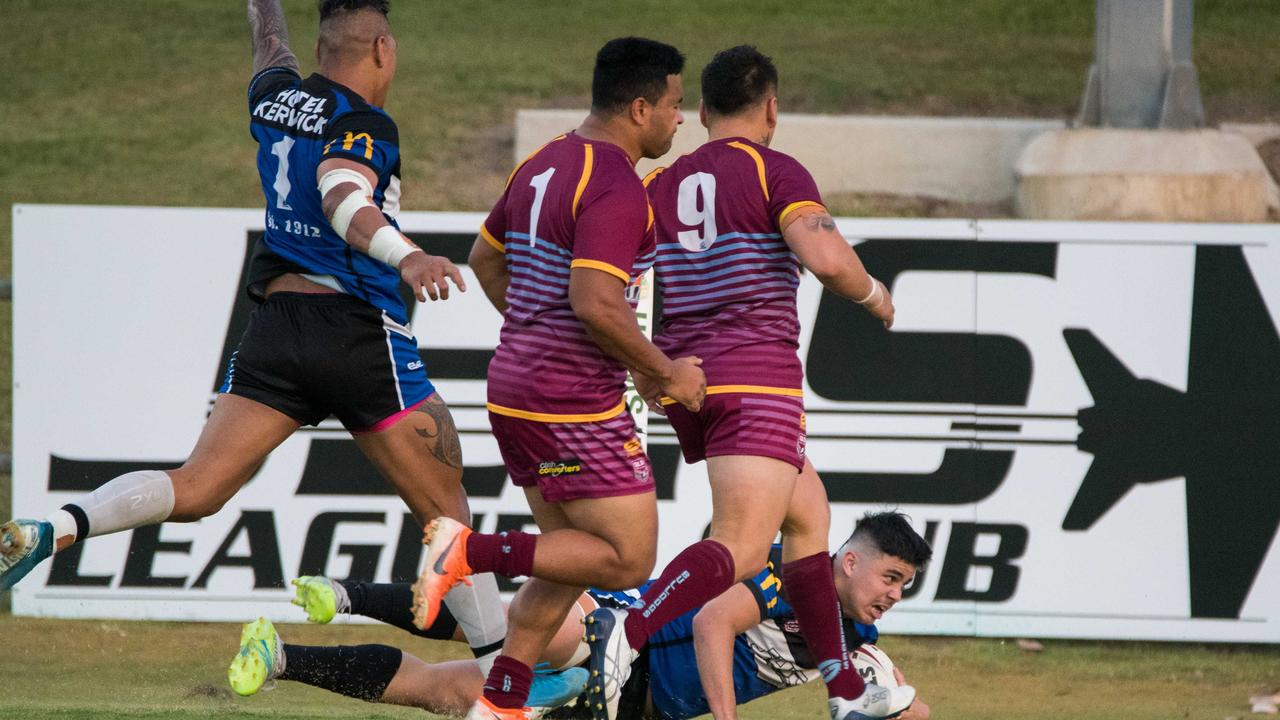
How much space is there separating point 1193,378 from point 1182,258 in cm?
63

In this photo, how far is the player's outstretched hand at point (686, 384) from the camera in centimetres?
445

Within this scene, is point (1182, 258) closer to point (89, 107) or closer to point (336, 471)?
point (336, 471)

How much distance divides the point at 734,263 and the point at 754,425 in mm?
540

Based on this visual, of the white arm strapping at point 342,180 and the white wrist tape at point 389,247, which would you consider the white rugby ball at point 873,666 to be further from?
the white arm strapping at point 342,180

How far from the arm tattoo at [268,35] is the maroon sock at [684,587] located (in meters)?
2.27

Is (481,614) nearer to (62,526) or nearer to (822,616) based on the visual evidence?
(822,616)

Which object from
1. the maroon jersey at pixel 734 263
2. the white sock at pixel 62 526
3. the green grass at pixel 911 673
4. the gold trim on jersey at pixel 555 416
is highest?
the maroon jersey at pixel 734 263

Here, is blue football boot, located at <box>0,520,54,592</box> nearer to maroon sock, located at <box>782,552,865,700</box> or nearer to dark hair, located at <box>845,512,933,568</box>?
maroon sock, located at <box>782,552,865,700</box>

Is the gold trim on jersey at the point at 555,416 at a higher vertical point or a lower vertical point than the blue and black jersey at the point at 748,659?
higher

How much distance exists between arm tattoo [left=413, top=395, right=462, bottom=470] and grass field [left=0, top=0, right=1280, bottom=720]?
1.83 meters

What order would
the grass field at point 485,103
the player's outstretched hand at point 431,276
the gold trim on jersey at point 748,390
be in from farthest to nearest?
the grass field at point 485,103 → the gold trim on jersey at point 748,390 → the player's outstretched hand at point 431,276

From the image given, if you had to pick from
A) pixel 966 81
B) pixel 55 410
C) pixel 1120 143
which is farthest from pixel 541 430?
pixel 966 81

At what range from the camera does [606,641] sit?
4699mm

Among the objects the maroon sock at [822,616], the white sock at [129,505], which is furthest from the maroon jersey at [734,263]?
the white sock at [129,505]
